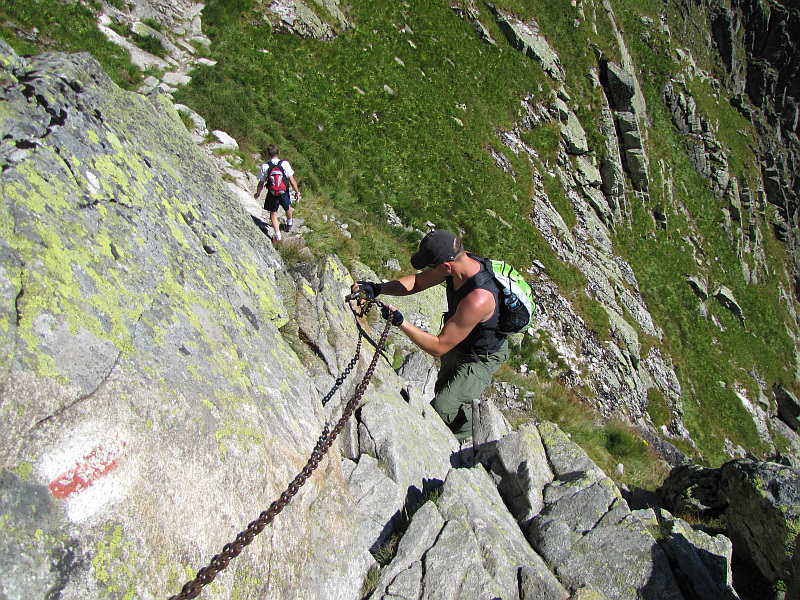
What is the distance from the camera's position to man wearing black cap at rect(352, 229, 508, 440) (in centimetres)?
532

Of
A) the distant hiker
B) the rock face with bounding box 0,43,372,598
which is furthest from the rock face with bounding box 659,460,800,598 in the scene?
the distant hiker

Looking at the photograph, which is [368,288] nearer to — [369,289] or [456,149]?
[369,289]

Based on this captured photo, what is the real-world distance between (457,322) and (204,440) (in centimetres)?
321

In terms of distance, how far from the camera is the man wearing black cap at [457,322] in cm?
532

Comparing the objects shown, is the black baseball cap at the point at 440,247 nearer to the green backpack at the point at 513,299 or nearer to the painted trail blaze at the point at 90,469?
the green backpack at the point at 513,299

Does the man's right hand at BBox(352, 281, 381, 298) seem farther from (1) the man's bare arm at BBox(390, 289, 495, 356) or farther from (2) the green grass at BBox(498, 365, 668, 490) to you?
(2) the green grass at BBox(498, 365, 668, 490)

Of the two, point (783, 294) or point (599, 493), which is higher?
point (599, 493)

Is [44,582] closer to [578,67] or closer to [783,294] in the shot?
[578,67]

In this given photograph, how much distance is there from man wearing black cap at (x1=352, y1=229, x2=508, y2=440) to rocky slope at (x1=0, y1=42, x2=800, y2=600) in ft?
2.70

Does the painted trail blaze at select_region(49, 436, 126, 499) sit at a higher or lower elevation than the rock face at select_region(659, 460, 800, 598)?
higher

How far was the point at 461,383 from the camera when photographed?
6.55m

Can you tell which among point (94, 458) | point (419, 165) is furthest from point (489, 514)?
point (419, 165)

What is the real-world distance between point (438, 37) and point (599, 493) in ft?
84.9

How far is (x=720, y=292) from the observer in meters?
34.1
